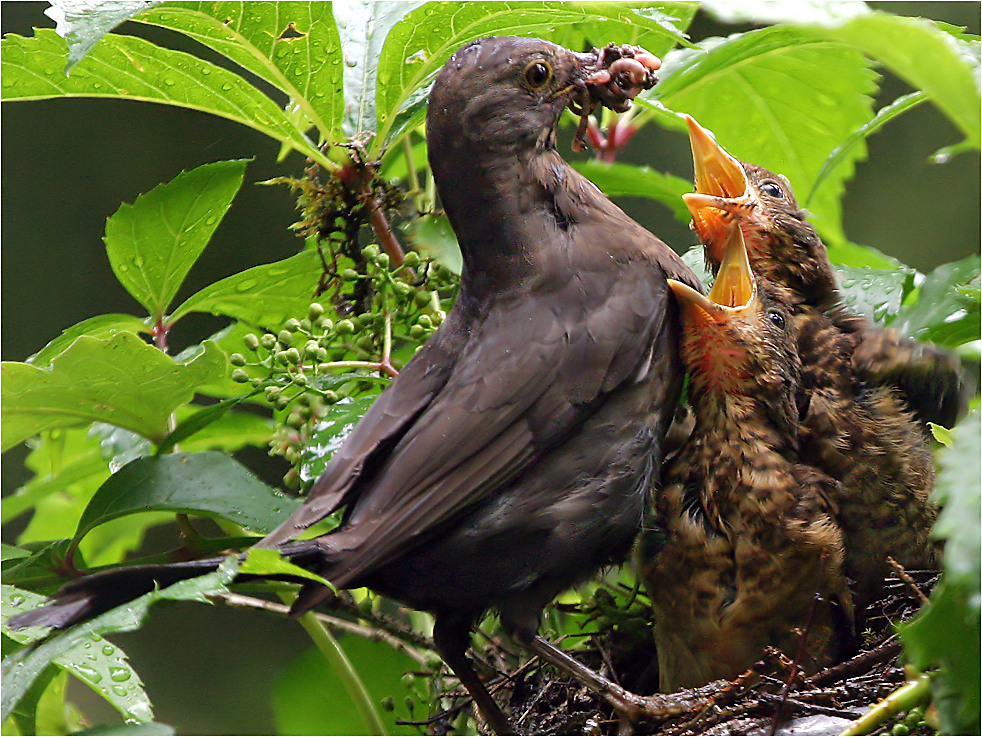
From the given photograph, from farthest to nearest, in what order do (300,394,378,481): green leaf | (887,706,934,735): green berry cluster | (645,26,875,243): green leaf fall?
(645,26,875,243): green leaf → (300,394,378,481): green leaf → (887,706,934,735): green berry cluster

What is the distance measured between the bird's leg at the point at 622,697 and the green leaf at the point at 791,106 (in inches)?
35.6

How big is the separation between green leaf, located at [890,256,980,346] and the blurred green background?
7.39 feet

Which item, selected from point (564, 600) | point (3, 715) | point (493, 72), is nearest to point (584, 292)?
point (493, 72)

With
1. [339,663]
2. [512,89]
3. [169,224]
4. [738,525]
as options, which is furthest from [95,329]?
[738,525]

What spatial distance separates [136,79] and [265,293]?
360 mm

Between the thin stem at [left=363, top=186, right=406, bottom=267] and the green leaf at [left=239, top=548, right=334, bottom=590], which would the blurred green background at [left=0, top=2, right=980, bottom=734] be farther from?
the green leaf at [left=239, top=548, right=334, bottom=590]

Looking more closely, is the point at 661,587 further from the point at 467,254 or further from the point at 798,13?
the point at 798,13

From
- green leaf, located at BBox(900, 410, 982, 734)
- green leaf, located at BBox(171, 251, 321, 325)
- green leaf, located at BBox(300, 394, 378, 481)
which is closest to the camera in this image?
green leaf, located at BBox(900, 410, 982, 734)

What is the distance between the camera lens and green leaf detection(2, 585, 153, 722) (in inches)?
44.3

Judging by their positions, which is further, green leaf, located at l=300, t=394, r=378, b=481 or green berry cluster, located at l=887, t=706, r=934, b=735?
green leaf, located at l=300, t=394, r=378, b=481

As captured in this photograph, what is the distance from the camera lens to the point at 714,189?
1.72 m

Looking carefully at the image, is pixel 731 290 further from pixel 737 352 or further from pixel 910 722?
pixel 910 722

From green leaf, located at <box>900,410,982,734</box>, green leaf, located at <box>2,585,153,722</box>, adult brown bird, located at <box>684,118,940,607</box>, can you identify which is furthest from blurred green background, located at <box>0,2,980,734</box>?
green leaf, located at <box>900,410,982,734</box>

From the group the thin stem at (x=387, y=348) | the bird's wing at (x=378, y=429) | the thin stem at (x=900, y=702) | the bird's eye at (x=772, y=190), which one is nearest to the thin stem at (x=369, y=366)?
the thin stem at (x=387, y=348)
